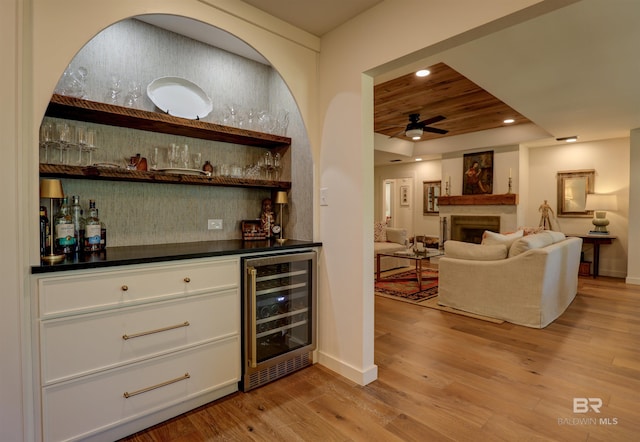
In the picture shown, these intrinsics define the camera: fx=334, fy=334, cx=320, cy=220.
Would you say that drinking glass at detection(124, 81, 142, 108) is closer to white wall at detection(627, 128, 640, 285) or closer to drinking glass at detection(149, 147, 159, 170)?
drinking glass at detection(149, 147, 159, 170)

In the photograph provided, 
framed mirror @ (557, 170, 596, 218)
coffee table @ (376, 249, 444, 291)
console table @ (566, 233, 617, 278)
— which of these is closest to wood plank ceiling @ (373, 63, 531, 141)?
framed mirror @ (557, 170, 596, 218)

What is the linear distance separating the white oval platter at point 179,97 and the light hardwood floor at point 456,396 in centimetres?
200

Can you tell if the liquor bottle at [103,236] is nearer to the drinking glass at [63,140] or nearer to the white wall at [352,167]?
the drinking glass at [63,140]

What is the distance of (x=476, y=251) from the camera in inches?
148

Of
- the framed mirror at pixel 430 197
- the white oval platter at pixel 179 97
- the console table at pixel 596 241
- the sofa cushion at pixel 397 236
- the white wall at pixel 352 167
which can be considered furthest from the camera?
the framed mirror at pixel 430 197

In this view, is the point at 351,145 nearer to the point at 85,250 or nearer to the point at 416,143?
the point at 85,250

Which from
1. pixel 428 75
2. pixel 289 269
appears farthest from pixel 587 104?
pixel 289 269

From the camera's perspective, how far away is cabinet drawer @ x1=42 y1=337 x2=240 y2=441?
5.08ft

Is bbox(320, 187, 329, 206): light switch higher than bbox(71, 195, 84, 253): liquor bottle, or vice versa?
bbox(320, 187, 329, 206): light switch

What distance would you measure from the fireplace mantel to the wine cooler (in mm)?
4940

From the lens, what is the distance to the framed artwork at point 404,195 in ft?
28.2

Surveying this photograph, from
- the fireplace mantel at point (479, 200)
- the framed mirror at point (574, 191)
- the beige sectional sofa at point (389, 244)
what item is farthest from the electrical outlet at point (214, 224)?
the framed mirror at point (574, 191)

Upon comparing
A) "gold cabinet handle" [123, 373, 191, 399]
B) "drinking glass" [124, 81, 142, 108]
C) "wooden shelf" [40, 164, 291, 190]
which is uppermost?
"drinking glass" [124, 81, 142, 108]

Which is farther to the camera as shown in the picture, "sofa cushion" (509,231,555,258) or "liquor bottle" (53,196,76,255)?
"sofa cushion" (509,231,555,258)
